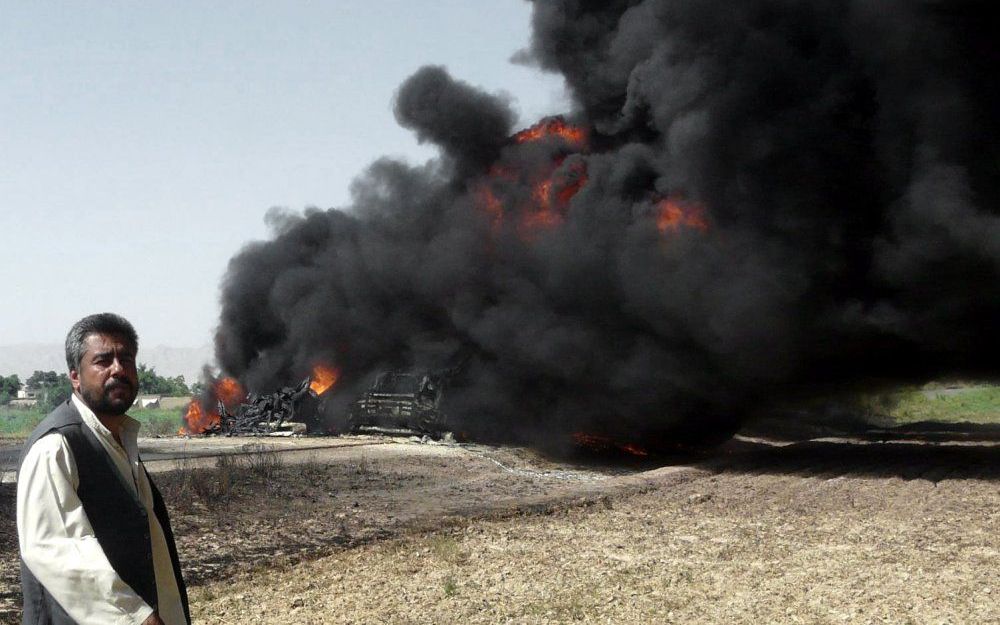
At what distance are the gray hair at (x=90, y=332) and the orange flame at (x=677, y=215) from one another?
18800mm

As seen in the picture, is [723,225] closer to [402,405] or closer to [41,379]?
[402,405]

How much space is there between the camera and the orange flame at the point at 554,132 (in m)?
27.7

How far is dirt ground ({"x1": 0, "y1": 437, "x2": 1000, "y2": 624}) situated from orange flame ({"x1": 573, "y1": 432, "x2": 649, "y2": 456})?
396 cm

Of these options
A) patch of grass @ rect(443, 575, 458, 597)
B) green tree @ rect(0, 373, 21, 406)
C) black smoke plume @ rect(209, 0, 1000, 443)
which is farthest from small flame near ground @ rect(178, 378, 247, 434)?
green tree @ rect(0, 373, 21, 406)

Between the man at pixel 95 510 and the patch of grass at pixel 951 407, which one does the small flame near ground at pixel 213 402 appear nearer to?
the patch of grass at pixel 951 407

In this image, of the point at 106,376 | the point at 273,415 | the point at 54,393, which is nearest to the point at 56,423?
the point at 106,376

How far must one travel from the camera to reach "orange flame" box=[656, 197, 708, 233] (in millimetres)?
21703

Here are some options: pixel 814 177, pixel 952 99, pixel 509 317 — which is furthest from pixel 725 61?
pixel 509 317

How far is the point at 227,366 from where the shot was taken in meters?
41.8

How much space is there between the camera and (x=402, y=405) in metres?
27.8

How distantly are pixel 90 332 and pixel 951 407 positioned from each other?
44446mm

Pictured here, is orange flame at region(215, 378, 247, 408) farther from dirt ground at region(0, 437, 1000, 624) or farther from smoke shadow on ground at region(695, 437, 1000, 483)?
smoke shadow on ground at region(695, 437, 1000, 483)

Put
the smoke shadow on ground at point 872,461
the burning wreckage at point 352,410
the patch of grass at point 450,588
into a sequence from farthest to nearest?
the burning wreckage at point 352,410
the smoke shadow on ground at point 872,461
the patch of grass at point 450,588

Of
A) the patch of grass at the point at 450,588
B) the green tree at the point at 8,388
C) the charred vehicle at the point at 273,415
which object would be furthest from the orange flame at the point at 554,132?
the green tree at the point at 8,388
